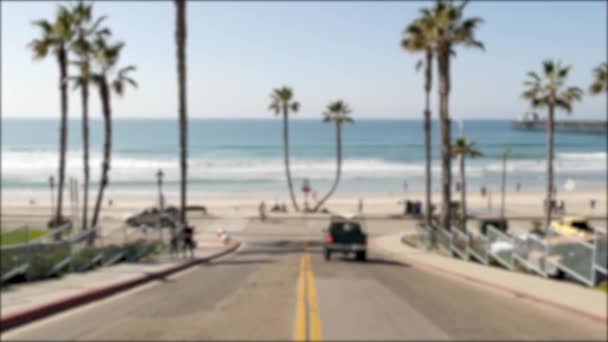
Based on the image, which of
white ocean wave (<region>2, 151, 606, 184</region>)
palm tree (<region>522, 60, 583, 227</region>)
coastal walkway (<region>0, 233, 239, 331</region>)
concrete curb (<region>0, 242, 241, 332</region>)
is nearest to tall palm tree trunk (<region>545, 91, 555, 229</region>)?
palm tree (<region>522, 60, 583, 227</region>)

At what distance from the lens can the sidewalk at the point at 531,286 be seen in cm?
1276

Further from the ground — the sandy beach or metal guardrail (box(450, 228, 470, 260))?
metal guardrail (box(450, 228, 470, 260))

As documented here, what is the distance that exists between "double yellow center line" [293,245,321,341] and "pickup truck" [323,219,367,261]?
21.4 feet

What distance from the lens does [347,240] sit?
973 inches

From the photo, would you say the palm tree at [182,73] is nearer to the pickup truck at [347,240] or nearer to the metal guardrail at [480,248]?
the pickup truck at [347,240]

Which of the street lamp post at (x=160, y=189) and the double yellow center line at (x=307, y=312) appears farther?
the street lamp post at (x=160, y=189)

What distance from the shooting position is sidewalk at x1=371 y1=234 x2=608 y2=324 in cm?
1276

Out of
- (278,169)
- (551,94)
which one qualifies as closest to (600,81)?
(551,94)

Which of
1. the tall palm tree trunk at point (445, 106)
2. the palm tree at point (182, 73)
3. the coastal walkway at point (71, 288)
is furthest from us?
the palm tree at point (182, 73)

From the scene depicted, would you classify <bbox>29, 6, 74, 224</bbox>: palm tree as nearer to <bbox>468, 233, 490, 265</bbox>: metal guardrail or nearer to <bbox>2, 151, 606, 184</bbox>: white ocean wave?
<bbox>468, 233, 490, 265</bbox>: metal guardrail

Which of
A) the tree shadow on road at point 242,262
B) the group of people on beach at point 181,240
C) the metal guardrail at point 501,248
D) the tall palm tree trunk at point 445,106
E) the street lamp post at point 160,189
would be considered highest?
the tall palm tree trunk at point 445,106

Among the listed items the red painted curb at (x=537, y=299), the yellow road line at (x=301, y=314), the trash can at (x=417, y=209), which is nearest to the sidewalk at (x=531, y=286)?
the red painted curb at (x=537, y=299)

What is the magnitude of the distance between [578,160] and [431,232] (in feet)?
302

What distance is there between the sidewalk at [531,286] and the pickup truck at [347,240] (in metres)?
2.29
